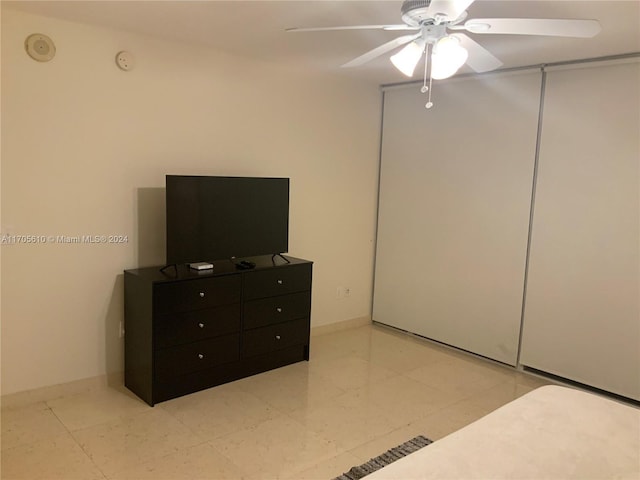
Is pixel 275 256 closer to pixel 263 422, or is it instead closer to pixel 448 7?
pixel 263 422

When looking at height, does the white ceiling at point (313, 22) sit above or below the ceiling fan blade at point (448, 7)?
above

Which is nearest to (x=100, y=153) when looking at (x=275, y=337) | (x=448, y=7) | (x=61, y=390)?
(x=61, y=390)

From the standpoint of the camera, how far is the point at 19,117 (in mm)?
3084

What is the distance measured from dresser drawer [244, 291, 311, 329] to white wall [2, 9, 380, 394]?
745mm

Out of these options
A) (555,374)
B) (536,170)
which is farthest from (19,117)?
(555,374)

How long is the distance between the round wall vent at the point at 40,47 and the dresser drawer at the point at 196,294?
1.55 metres

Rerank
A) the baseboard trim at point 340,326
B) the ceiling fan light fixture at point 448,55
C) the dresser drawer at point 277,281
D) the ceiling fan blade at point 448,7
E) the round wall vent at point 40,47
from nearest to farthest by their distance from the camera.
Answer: the ceiling fan blade at point 448,7 < the ceiling fan light fixture at point 448,55 < the round wall vent at point 40,47 < the dresser drawer at point 277,281 < the baseboard trim at point 340,326

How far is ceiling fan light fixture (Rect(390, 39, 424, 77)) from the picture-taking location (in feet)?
7.81

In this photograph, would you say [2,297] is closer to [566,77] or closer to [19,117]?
[19,117]

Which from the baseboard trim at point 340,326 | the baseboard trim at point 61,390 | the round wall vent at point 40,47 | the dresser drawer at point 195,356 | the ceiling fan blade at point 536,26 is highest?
the round wall vent at point 40,47

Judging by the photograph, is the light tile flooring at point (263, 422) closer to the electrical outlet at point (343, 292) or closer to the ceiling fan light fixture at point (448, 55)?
the electrical outlet at point (343, 292)

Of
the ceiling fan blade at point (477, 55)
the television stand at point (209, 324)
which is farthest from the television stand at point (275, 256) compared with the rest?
the ceiling fan blade at point (477, 55)

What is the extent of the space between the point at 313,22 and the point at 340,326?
2989mm

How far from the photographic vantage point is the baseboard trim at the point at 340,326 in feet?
16.0
